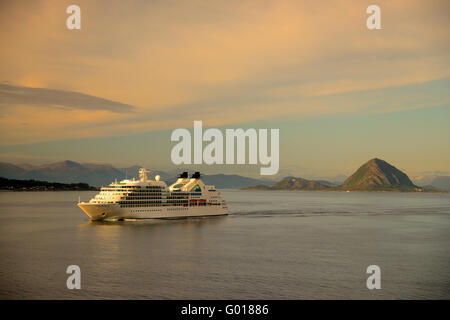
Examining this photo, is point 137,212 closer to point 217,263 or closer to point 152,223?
point 152,223

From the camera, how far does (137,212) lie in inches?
2911

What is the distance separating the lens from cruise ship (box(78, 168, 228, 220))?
237ft

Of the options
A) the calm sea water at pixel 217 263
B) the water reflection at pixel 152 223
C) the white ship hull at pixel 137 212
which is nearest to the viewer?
the calm sea water at pixel 217 263

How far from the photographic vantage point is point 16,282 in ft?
104

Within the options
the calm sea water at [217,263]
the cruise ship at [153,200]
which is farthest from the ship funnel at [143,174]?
the calm sea water at [217,263]

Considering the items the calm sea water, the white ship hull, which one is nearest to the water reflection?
the white ship hull

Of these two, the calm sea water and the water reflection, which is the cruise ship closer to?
the water reflection

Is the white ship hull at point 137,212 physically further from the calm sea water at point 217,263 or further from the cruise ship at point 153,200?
the calm sea water at point 217,263

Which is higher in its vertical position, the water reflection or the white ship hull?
the white ship hull

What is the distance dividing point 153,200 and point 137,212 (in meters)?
4.45

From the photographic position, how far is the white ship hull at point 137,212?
71750 millimetres

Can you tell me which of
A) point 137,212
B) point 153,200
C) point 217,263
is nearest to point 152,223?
point 137,212
